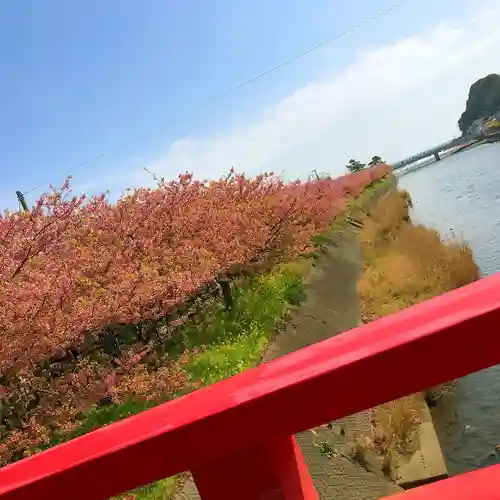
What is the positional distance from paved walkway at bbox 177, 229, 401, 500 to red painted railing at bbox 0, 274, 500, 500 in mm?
3953

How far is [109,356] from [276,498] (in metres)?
7.45

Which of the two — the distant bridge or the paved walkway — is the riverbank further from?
the distant bridge

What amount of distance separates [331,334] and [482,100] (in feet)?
298

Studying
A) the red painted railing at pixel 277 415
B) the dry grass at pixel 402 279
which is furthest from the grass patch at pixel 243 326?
the red painted railing at pixel 277 415

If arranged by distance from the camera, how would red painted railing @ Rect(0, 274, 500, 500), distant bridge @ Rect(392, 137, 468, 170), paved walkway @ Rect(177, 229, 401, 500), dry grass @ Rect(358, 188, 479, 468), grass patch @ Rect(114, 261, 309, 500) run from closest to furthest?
1. red painted railing @ Rect(0, 274, 500, 500)
2. paved walkway @ Rect(177, 229, 401, 500)
3. dry grass @ Rect(358, 188, 479, 468)
4. grass patch @ Rect(114, 261, 309, 500)
5. distant bridge @ Rect(392, 137, 468, 170)

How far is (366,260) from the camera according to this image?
1572 centimetres

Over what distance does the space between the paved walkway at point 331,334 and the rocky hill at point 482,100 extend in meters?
80.9

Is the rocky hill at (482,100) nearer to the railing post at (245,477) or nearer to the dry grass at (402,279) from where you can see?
the dry grass at (402,279)

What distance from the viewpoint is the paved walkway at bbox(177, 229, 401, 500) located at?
541 centimetres

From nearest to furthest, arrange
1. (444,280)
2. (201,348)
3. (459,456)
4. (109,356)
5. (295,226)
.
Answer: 1. (459,456)
2. (109,356)
3. (201,348)
4. (444,280)
5. (295,226)

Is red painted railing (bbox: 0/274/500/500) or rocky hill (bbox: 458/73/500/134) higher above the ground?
rocky hill (bbox: 458/73/500/134)

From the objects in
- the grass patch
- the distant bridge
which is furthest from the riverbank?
the distant bridge

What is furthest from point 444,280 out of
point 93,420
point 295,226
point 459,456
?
point 93,420

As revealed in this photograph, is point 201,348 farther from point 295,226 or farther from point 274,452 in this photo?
point 274,452
